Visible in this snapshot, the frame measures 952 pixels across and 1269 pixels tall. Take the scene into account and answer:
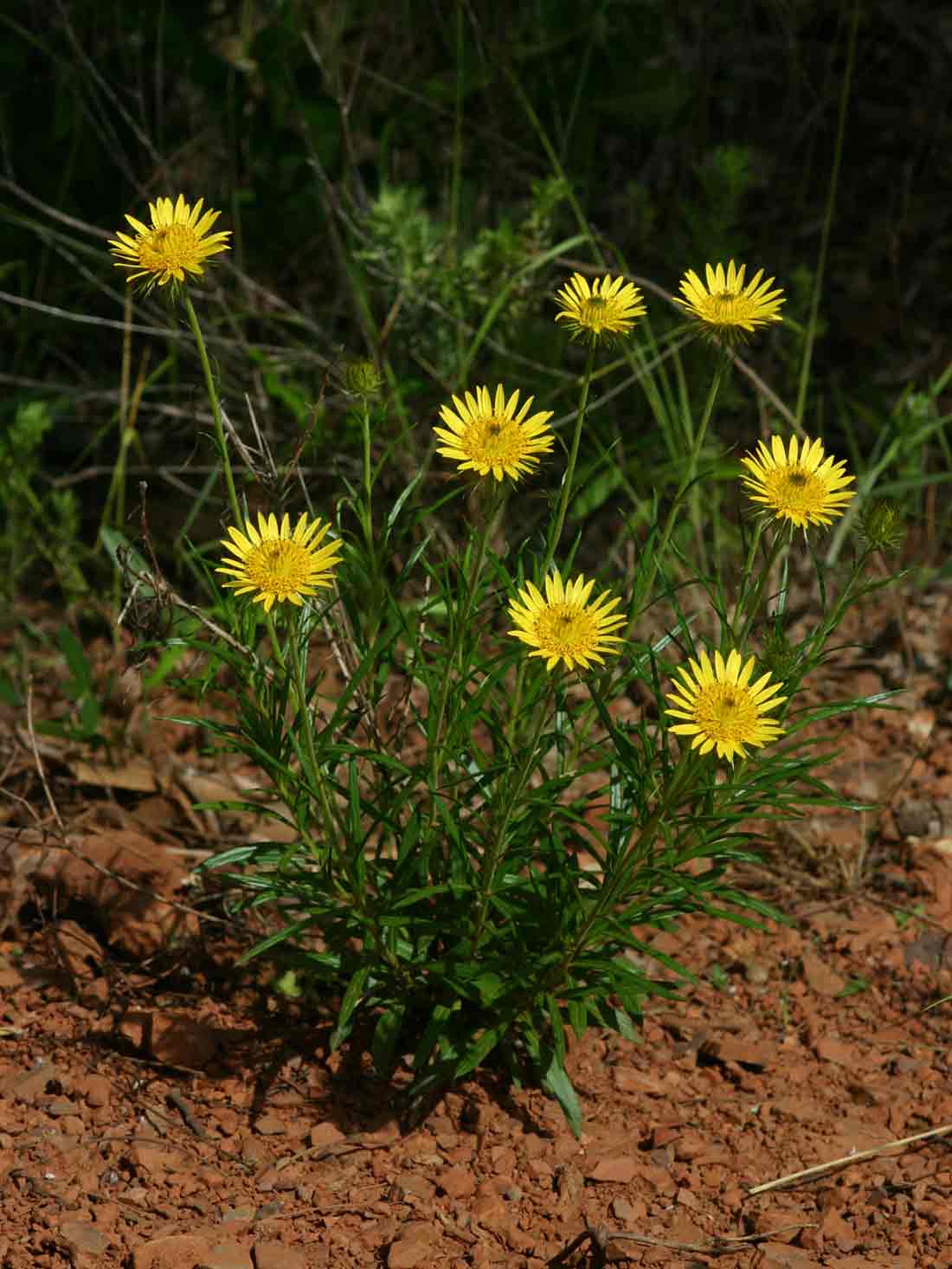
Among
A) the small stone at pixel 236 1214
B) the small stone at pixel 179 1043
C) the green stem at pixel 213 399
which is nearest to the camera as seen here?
the green stem at pixel 213 399

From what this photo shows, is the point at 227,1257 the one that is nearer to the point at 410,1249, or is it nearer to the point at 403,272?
the point at 410,1249

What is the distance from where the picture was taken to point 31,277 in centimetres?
429

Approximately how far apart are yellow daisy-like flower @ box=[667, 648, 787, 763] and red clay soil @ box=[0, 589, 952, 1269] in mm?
813

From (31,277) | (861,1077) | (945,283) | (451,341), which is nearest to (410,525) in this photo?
(861,1077)

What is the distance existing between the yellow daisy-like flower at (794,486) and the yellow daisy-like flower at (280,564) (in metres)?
0.56

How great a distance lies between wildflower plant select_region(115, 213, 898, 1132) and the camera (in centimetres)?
195

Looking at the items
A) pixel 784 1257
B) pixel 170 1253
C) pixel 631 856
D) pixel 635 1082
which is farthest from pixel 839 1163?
pixel 170 1253

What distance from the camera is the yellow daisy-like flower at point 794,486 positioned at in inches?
77.2

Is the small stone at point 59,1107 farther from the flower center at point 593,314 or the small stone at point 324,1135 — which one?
the flower center at point 593,314

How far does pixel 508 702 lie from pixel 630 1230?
81cm

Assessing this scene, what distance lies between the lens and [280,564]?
1897 millimetres

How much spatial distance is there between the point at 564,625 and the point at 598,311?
1.31 ft

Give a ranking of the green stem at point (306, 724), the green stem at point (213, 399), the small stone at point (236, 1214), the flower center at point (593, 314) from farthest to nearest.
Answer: the small stone at point (236, 1214), the green stem at point (306, 724), the flower center at point (593, 314), the green stem at point (213, 399)

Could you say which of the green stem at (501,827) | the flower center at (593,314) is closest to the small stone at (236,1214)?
the green stem at (501,827)
